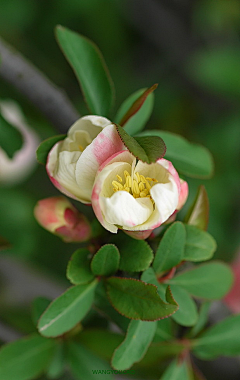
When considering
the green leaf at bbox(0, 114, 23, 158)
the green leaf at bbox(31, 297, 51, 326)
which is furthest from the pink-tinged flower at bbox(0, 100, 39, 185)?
the green leaf at bbox(31, 297, 51, 326)

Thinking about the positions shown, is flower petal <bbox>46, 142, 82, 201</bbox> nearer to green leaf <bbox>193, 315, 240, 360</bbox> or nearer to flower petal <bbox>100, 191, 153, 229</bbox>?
flower petal <bbox>100, 191, 153, 229</bbox>

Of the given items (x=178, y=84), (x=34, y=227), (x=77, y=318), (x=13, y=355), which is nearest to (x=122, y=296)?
(x=77, y=318)

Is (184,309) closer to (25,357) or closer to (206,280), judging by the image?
(206,280)

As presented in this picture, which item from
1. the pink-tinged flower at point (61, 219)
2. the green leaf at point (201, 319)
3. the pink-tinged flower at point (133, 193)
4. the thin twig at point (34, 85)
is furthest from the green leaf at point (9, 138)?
the green leaf at point (201, 319)

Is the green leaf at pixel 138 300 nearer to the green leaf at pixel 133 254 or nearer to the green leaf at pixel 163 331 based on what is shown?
the green leaf at pixel 133 254

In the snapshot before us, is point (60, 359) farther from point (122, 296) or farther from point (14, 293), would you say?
point (14, 293)

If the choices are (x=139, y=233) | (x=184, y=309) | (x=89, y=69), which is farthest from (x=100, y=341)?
(x=89, y=69)
